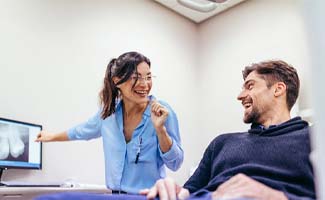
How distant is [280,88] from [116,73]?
0.73 metres

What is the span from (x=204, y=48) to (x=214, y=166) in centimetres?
275

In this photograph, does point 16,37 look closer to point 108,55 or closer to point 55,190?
point 108,55

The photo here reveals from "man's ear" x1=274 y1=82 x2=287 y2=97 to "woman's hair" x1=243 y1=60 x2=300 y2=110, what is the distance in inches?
0.5

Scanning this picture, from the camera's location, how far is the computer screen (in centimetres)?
212

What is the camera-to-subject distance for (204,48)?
388 cm

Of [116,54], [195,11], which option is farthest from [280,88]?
[195,11]

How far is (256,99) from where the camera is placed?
1.47 metres

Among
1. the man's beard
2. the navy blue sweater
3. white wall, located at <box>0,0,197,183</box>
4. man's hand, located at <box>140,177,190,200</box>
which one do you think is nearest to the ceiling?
white wall, located at <box>0,0,197,183</box>

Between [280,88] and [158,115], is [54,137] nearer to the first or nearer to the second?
[158,115]

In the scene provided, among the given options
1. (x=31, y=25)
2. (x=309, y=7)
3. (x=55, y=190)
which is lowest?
(x=55, y=190)

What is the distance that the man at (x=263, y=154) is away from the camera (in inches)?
32.7

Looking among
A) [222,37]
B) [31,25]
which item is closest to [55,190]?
[31,25]

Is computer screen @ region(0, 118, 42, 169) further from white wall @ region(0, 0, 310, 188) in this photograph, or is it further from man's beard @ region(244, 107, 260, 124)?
man's beard @ region(244, 107, 260, 124)

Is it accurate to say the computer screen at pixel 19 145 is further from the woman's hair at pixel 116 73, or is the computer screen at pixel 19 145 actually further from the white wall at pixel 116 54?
the woman's hair at pixel 116 73
